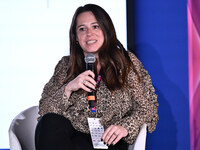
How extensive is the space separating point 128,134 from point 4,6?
1.72 m

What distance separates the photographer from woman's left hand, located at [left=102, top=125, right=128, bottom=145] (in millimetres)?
1526

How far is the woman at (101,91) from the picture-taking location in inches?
62.8

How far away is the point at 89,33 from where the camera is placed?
A: 1.81 meters

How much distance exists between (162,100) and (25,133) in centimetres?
121

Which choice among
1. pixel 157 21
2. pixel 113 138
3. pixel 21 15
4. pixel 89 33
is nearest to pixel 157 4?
pixel 157 21

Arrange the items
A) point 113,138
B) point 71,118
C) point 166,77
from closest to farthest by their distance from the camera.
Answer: point 113,138, point 71,118, point 166,77

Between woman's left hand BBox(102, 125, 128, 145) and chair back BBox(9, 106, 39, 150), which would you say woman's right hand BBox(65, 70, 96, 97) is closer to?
woman's left hand BBox(102, 125, 128, 145)

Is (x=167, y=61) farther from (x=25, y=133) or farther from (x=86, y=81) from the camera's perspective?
(x=25, y=133)

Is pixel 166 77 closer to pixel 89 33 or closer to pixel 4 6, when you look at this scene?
pixel 89 33

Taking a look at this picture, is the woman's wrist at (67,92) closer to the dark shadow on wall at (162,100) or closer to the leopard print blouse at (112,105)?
the leopard print blouse at (112,105)

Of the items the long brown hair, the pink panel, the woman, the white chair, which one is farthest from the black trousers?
the pink panel

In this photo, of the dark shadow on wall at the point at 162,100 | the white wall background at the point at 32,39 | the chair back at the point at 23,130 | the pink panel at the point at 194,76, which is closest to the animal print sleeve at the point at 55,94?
the chair back at the point at 23,130

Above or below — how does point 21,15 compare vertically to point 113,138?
above

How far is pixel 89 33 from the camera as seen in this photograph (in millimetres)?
1812
